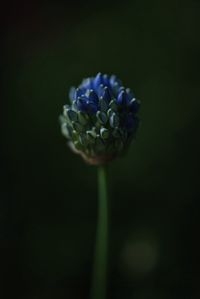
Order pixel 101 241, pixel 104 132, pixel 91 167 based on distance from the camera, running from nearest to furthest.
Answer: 1. pixel 104 132
2. pixel 101 241
3. pixel 91 167

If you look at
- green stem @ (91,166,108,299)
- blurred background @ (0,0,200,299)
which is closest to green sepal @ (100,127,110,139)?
green stem @ (91,166,108,299)

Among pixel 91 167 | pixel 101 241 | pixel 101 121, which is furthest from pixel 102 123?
→ pixel 91 167

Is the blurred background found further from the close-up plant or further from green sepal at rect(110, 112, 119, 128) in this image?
green sepal at rect(110, 112, 119, 128)

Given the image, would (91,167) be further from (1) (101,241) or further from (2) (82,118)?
(2) (82,118)

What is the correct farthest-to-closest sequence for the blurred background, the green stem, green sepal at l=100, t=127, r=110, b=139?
the blurred background < the green stem < green sepal at l=100, t=127, r=110, b=139

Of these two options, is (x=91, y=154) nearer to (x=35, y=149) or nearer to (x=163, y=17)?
(x=35, y=149)

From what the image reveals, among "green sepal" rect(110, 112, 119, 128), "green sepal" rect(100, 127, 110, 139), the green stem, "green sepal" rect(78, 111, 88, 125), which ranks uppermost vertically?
"green sepal" rect(78, 111, 88, 125)

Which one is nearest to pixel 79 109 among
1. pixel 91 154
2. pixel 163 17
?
pixel 91 154
